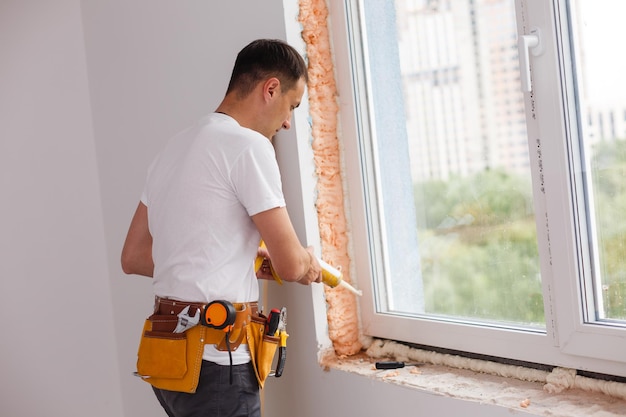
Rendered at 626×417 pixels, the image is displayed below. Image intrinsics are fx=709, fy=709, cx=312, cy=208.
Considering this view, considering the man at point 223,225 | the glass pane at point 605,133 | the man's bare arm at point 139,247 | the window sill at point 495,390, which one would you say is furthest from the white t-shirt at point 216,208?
the glass pane at point 605,133

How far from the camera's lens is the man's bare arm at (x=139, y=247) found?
1941 mm

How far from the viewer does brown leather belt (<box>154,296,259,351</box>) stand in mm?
1659

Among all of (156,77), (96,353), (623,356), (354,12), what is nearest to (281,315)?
(623,356)

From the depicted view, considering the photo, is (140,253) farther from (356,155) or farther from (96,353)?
(96,353)

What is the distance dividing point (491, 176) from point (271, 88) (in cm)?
60

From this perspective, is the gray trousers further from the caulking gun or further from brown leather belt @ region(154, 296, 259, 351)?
the caulking gun

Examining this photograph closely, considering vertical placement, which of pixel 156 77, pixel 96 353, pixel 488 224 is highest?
pixel 156 77

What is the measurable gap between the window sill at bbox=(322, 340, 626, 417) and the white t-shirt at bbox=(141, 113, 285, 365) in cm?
46

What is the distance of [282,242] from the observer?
1627 millimetres

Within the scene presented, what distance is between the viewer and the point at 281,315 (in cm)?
176

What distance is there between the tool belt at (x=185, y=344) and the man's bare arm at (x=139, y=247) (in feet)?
0.87

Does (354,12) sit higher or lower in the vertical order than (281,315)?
higher

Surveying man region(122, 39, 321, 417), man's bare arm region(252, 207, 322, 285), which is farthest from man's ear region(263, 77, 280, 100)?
man's bare arm region(252, 207, 322, 285)

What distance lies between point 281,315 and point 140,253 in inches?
18.6
